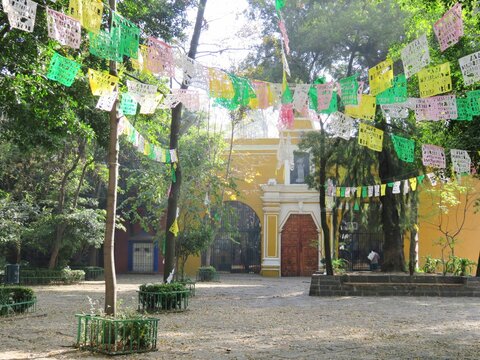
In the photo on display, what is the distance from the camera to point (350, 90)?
404 inches

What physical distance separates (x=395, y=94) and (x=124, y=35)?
4.88 metres

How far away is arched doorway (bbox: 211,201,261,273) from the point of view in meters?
31.7

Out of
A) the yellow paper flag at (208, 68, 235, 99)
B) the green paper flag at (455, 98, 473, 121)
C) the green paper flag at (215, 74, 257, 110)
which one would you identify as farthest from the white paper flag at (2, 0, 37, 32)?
the green paper flag at (455, 98, 473, 121)

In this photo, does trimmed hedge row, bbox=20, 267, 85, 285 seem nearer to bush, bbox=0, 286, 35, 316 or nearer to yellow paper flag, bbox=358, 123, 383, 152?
bush, bbox=0, 286, 35, 316

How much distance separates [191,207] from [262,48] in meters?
7.16

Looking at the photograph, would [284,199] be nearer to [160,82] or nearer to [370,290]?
[370,290]

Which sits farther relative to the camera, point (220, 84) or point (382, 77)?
point (220, 84)

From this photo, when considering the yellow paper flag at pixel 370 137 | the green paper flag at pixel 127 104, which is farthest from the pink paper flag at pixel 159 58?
the yellow paper flag at pixel 370 137

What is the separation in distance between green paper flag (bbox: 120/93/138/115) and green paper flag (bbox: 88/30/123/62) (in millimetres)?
1173

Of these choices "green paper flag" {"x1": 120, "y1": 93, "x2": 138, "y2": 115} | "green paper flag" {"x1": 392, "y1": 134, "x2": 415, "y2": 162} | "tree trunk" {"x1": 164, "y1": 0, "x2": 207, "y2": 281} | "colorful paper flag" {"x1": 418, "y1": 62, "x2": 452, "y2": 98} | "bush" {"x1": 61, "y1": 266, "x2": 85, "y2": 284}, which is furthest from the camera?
"bush" {"x1": 61, "y1": 266, "x2": 85, "y2": 284}

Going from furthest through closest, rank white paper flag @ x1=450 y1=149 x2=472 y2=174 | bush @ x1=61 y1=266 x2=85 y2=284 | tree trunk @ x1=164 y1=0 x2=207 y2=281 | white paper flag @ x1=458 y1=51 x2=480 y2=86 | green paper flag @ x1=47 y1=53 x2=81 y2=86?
bush @ x1=61 y1=266 x2=85 y2=284 → tree trunk @ x1=164 y1=0 x2=207 y2=281 → white paper flag @ x1=450 y1=149 x2=472 y2=174 → white paper flag @ x1=458 y1=51 x2=480 y2=86 → green paper flag @ x1=47 y1=53 x2=81 y2=86

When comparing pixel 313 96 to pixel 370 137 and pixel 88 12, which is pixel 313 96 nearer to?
pixel 370 137

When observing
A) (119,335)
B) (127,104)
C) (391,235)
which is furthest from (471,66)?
(391,235)

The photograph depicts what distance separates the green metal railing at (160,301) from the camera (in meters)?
13.0
